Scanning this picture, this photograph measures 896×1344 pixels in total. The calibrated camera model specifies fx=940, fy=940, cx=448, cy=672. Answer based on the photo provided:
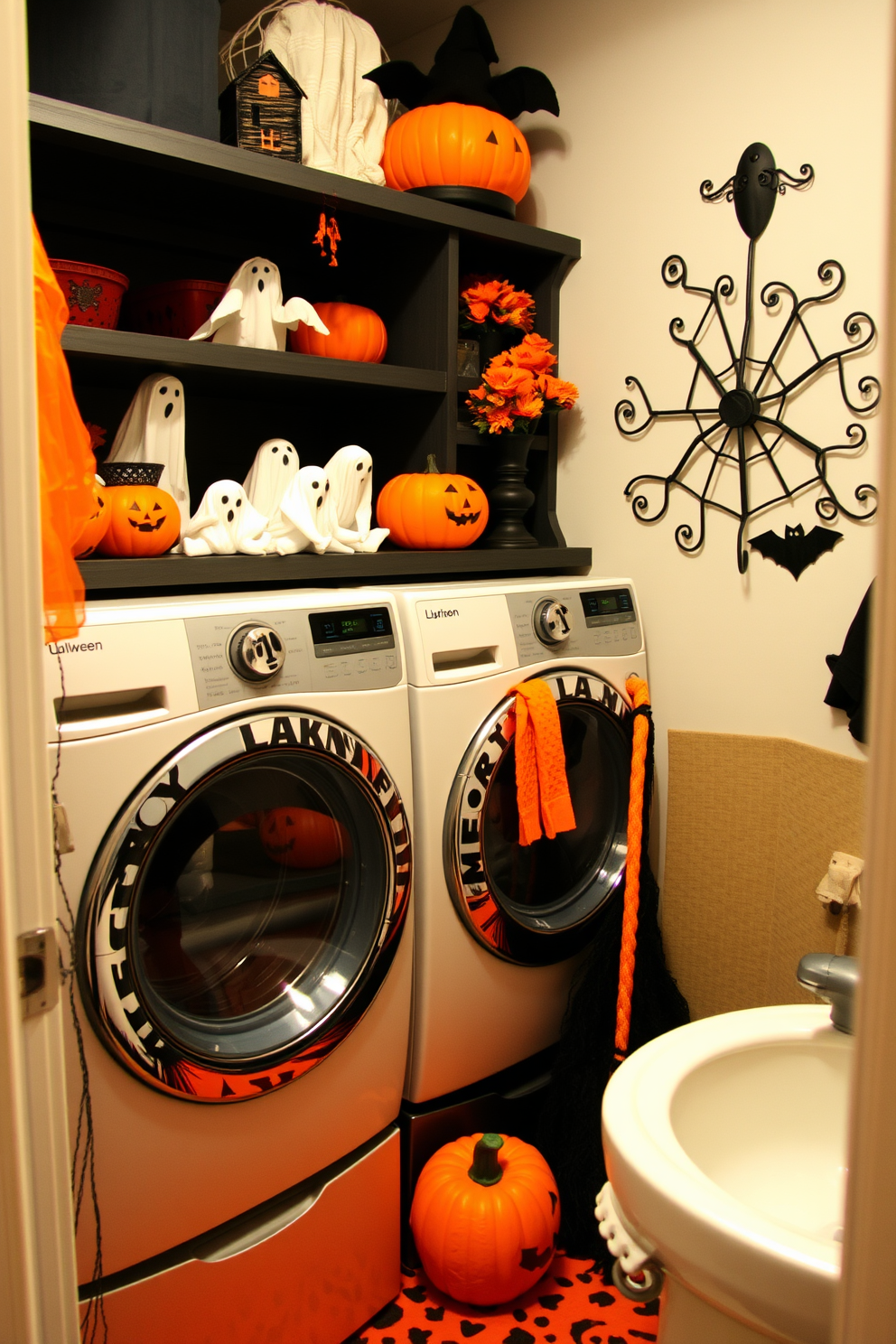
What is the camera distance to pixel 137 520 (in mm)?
1451

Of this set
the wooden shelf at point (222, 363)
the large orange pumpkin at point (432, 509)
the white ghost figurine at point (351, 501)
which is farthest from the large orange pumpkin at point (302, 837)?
the wooden shelf at point (222, 363)

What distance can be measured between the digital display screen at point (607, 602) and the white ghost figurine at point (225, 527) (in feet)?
2.12

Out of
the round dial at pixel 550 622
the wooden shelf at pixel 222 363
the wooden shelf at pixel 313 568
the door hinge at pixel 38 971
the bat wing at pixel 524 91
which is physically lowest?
the door hinge at pixel 38 971

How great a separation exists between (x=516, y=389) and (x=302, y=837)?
1018mm

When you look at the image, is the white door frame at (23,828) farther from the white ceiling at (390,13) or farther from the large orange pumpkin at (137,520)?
the white ceiling at (390,13)

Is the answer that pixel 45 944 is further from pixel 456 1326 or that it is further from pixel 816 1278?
pixel 456 1326

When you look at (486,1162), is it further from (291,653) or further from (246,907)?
(291,653)

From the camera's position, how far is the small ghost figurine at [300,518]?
5.30ft

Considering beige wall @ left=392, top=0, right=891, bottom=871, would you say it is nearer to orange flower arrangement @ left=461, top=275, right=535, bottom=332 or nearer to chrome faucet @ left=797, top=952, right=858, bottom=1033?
orange flower arrangement @ left=461, top=275, right=535, bottom=332

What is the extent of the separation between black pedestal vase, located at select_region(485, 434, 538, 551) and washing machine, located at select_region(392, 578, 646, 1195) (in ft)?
0.70

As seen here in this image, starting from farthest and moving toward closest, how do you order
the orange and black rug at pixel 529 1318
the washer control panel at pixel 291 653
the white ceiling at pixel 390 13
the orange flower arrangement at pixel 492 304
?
the white ceiling at pixel 390 13
the orange flower arrangement at pixel 492 304
the orange and black rug at pixel 529 1318
the washer control panel at pixel 291 653

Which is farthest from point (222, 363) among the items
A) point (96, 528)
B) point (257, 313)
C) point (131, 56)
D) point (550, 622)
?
point (550, 622)

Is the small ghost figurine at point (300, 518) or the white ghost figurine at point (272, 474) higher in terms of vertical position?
the white ghost figurine at point (272, 474)

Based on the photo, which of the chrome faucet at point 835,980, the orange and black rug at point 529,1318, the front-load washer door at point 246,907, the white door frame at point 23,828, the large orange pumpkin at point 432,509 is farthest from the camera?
the large orange pumpkin at point 432,509
